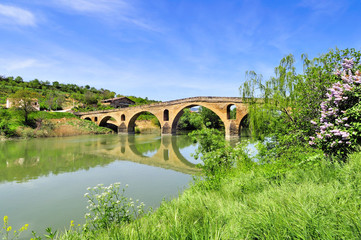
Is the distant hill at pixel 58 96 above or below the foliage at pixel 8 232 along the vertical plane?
above

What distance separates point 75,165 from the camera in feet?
35.7

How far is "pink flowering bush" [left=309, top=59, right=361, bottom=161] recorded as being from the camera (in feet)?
15.3

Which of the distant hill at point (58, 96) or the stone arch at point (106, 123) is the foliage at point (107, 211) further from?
the distant hill at point (58, 96)

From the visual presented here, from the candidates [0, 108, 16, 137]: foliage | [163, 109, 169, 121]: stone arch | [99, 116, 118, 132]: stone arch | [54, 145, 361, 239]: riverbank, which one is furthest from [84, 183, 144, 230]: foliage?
[99, 116, 118, 132]: stone arch

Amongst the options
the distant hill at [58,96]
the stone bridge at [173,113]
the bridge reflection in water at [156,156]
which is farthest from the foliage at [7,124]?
the distant hill at [58,96]

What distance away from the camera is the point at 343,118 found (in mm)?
4742

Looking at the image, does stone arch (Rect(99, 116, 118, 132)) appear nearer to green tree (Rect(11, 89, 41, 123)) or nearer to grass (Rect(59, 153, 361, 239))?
green tree (Rect(11, 89, 41, 123))

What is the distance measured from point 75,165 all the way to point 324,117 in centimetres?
1098

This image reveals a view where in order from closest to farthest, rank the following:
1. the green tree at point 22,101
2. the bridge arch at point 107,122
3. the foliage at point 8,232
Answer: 1. the foliage at point 8,232
2. the green tree at point 22,101
3. the bridge arch at point 107,122

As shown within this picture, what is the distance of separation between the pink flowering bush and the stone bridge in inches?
620

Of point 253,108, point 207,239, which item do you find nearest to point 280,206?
point 207,239

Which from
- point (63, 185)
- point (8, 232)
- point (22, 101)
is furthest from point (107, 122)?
point (8, 232)

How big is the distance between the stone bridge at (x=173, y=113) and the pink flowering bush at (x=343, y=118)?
1575cm

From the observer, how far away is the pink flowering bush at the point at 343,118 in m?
4.66
